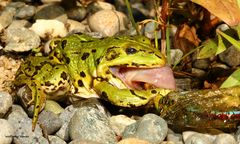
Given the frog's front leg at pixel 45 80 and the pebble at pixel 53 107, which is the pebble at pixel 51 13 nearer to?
the frog's front leg at pixel 45 80

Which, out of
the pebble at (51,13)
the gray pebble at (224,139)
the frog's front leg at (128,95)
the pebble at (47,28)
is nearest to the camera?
the gray pebble at (224,139)

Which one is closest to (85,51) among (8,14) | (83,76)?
(83,76)

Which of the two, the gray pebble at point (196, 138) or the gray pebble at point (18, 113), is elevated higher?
the gray pebble at point (196, 138)

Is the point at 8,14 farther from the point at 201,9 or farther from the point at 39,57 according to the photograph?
the point at 201,9

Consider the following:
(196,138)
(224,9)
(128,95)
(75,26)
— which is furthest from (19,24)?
(196,138)

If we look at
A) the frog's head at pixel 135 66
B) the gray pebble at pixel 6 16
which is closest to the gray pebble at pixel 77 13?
the gray pebble at pixel 6 16

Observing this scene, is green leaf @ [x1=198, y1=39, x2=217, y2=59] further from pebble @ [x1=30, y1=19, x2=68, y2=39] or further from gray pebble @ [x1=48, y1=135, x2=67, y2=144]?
pebble @ [x1=30, y1=19, x2=68, y2=39]

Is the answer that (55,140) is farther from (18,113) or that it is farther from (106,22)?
(106,22)
